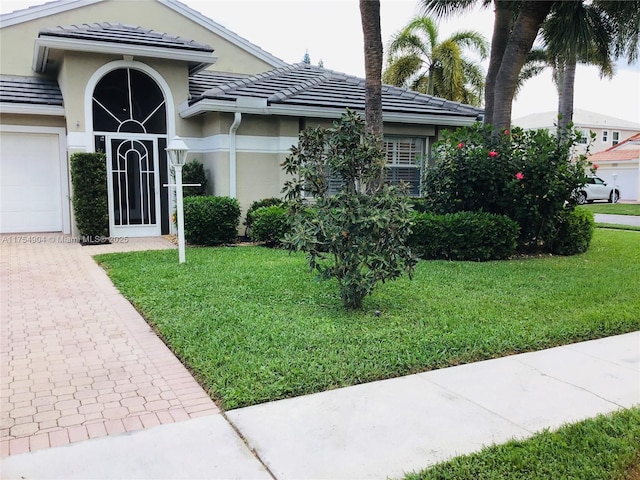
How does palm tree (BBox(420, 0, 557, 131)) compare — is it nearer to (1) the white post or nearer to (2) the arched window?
(1) the white post

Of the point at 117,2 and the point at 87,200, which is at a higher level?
the point at 117,2

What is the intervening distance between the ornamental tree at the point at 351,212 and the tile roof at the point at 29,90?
9308 millimetres

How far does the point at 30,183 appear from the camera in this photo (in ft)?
44.4

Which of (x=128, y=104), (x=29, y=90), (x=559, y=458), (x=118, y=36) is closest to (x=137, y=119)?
(x=128, y=104)

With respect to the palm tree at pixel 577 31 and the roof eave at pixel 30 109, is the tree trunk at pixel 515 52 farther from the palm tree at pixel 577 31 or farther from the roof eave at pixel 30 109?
the roof eave at pixel 30 109

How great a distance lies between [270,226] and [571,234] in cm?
636

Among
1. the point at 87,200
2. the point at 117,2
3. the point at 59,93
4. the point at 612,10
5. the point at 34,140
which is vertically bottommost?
the point at 87,200

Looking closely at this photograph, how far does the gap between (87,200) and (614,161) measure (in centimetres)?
3477

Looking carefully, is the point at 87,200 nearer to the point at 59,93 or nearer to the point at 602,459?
the point at 59,93

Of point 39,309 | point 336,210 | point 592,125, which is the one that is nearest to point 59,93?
point 39,309

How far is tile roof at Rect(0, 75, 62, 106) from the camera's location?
41.8 feet

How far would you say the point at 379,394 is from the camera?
14.1 ft

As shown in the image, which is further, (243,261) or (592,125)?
(592,125)

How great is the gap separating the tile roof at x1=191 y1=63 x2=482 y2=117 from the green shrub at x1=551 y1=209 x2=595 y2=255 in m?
4.86
